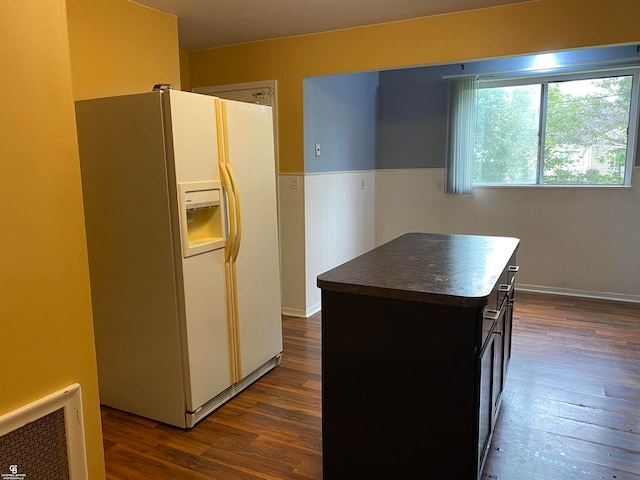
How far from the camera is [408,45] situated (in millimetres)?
3365

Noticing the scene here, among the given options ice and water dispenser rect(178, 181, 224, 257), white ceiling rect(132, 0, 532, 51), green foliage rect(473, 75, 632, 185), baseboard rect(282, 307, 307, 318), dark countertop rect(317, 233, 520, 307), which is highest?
white ceiling rect(132, 0, 532, 51)

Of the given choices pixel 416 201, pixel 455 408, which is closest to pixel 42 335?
pixel 455 408

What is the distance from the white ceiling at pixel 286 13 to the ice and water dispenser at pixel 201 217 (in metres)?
1.36

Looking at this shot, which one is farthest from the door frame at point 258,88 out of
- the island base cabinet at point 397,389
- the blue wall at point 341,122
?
the island base cabinet at point 397,389

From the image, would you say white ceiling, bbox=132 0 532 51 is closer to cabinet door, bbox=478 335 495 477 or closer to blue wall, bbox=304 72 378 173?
blue wall, bbox=304 72 378 173

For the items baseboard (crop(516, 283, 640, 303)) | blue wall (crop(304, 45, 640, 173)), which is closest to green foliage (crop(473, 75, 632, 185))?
blue wall (crop(304, 45, 640, 173))

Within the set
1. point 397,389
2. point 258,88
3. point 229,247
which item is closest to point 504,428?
point 397,389

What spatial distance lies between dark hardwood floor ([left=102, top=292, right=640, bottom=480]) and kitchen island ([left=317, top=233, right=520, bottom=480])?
1.13 feet

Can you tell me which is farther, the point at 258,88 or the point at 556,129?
the point at 556,129

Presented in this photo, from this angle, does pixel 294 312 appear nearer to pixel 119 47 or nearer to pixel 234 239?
pixel 234 239

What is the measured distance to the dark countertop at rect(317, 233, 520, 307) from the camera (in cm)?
158

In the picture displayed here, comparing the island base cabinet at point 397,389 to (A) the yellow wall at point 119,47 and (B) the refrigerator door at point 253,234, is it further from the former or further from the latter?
(A) the yellow wall at point 119,47

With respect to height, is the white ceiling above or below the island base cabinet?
above

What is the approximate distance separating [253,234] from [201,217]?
0.37 m
